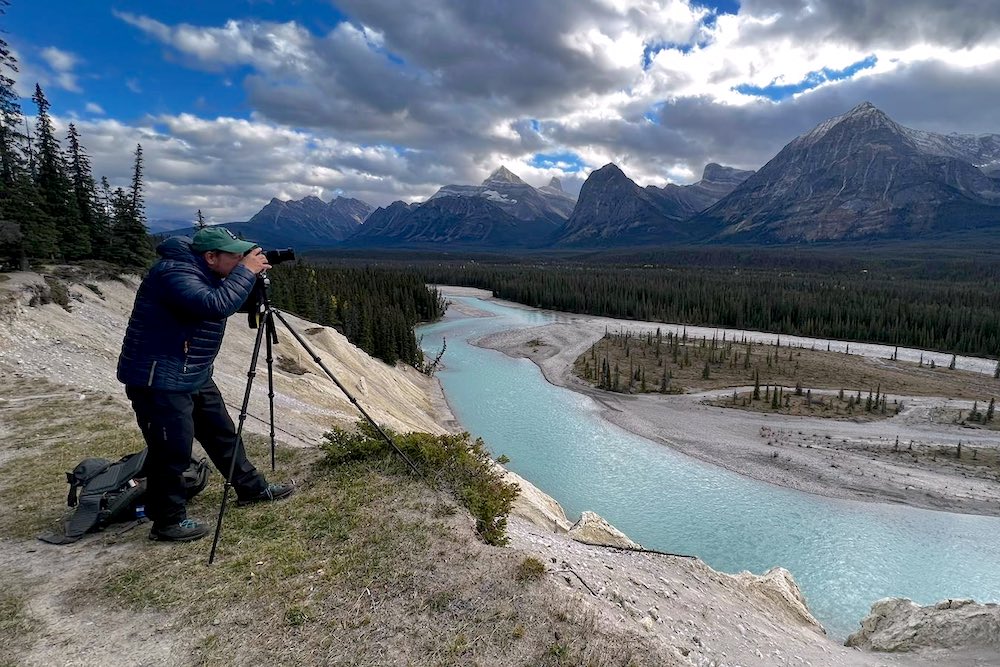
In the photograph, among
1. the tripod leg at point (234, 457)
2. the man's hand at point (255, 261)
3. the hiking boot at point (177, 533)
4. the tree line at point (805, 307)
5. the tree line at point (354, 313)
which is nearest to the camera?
the tripod leg at point (234, 457)

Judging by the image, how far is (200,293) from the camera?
621 centimetres

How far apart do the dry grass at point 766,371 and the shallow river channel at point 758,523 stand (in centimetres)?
1935

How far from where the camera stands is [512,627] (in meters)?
5.61

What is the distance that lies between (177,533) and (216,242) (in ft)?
13.3

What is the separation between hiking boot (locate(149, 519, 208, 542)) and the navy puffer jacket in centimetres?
197

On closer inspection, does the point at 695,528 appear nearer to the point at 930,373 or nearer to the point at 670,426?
the point at 670,426

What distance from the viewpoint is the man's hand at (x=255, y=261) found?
6863 mm

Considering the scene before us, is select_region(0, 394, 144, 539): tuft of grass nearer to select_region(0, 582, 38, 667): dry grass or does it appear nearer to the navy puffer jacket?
select_region(0, 582, 38, 667): dry grass

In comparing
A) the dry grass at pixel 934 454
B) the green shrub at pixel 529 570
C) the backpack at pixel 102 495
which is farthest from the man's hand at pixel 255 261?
the dry grass at pixel 934 454

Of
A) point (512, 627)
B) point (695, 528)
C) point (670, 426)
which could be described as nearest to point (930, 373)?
point (670, 426)

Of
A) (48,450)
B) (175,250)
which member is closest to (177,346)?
(175,250)

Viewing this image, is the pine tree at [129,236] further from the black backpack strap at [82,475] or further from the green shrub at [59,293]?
the black backpack strap at [82,475]

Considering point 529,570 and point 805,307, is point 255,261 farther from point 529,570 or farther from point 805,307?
point 805,307

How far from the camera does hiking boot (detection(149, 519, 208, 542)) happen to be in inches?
265
